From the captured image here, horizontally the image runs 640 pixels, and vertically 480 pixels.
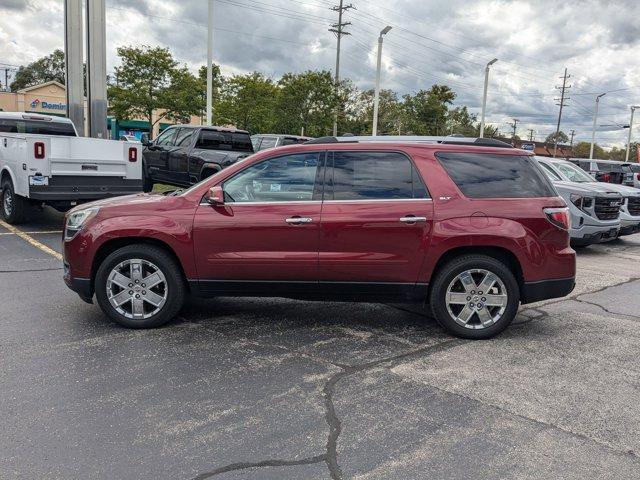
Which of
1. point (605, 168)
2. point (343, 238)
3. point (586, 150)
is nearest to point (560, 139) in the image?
point (586, 150)

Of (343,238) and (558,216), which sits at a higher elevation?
(558,216)

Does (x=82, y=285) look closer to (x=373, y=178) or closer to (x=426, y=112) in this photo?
(x=373, y=178)

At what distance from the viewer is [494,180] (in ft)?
17.1

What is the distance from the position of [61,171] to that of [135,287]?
5565mm

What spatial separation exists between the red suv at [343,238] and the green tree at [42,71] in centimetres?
8848

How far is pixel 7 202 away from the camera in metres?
10.5

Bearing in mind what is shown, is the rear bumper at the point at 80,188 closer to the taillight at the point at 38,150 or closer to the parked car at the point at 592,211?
the taillight at the point at 38,150

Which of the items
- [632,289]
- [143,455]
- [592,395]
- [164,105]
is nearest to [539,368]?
[592,395]

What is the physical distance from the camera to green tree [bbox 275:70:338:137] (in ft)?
112

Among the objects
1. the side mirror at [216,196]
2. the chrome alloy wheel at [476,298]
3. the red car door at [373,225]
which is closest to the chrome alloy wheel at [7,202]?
the side mirror at [216,196]

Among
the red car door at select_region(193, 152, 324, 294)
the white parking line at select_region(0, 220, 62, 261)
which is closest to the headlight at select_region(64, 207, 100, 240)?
the red car door at select_region(193, 152, 324, 294)

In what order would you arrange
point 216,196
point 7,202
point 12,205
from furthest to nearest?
1. point 7,202
2. point 12,205
3. point 216,196

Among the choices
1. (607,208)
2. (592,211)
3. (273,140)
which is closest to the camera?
(592,211)

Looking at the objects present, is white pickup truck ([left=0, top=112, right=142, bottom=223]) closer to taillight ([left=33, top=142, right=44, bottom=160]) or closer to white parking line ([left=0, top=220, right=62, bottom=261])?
taillight ([left=33, top=142, right=44, bottom=160])
